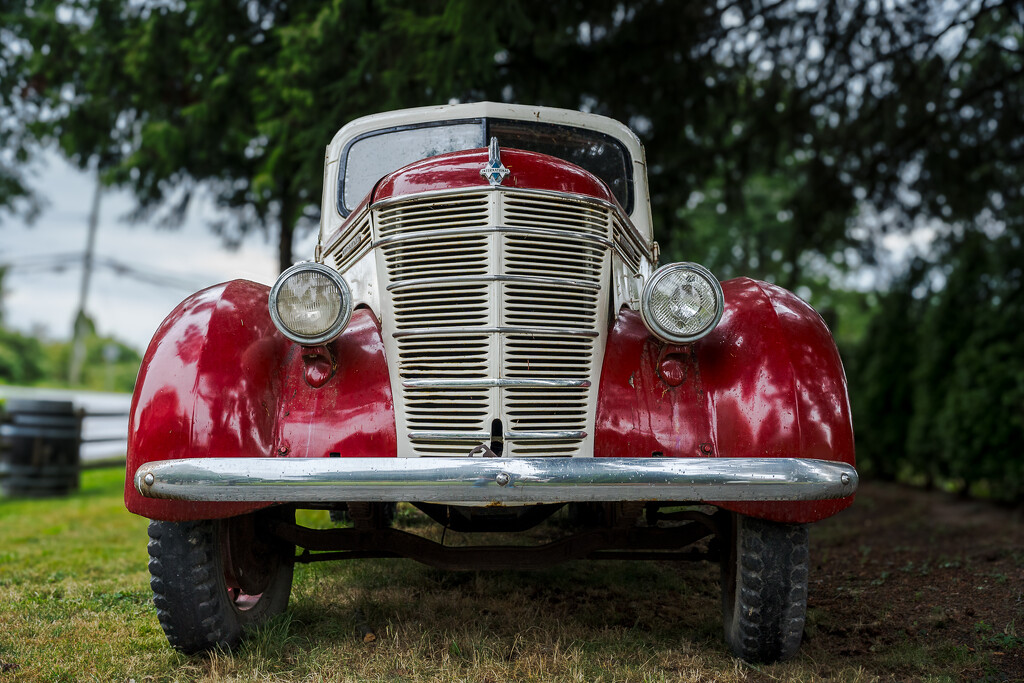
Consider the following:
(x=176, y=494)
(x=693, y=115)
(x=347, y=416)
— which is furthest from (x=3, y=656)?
(x=693, y=115)

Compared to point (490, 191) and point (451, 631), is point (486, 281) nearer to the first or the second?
point (490, 191)

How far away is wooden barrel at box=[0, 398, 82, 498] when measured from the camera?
8.33 meters

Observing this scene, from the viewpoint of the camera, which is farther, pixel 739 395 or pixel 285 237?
pixel 285 237

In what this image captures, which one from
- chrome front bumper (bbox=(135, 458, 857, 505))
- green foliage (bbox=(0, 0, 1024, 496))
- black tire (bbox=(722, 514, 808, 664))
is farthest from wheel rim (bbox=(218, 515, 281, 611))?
green foliage (bbox=(0, 0, 1024, 496))

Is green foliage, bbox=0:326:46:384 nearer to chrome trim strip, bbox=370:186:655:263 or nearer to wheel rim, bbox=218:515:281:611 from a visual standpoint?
wheel rim, bbox=218:515:281:611

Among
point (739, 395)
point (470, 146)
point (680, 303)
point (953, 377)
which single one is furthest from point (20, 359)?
point (739, 395)

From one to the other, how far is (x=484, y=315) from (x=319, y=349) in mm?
612

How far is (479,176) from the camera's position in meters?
2.99

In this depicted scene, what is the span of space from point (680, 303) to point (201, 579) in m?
1.95

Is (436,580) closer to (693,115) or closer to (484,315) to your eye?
(484,315)

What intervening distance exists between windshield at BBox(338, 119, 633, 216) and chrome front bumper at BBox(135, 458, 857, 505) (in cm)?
206

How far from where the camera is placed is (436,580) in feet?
13.9

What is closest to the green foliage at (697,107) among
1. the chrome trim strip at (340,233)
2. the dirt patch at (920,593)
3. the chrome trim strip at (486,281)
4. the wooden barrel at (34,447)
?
the dirt patch at (920,593)

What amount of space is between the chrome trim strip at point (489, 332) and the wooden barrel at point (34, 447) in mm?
7052
